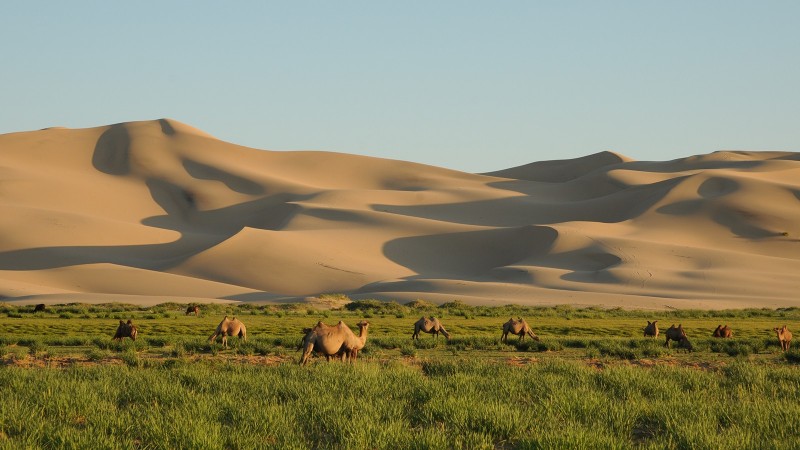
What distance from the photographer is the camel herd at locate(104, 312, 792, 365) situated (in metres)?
17.4

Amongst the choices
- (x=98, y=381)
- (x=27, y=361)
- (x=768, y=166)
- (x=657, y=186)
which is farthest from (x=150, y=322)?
(x=768, y=166)

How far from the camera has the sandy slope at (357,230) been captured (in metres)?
86.1

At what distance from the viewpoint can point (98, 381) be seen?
1472 centimetres

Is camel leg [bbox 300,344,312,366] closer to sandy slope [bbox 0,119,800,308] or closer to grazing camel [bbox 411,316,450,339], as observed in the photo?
grazing camel [bbox 411,316,450,339]

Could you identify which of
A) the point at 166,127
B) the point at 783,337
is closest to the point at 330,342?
the point at 783,337

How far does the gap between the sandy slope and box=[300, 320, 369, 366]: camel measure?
169ft

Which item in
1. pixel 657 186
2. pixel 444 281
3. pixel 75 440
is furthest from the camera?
pixel 657 186

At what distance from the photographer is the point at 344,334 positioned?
1778 centimetres

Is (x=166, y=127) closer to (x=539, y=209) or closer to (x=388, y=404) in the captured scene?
(x=539, y=209)

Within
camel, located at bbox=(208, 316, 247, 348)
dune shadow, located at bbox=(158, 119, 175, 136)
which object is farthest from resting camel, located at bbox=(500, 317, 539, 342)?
dune shadow, located at bbox=(158, 119, 175, 136)

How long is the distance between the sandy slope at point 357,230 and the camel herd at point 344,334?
41514 mm

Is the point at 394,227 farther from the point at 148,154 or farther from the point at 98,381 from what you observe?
the point at 98,381

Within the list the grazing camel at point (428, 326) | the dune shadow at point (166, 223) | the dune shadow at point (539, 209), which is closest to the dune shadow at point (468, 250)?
the dune shadow at point (539, 209)

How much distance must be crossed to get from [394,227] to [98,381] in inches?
4234
